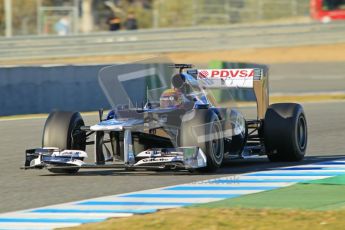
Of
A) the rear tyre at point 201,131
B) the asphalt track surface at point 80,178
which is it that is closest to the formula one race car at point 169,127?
the rear tyre at point 201,131

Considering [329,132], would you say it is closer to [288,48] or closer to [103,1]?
[288,48]

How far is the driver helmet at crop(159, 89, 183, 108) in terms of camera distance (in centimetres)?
1138

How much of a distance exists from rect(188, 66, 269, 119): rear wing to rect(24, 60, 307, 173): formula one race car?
12 mm

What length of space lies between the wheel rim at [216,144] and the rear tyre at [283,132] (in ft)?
3.42

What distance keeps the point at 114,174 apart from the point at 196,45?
27343 millimetres

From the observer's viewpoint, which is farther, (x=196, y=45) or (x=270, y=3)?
(x=270, y=3)

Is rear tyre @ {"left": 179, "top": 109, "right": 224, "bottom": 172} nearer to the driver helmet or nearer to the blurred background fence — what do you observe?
the driver helmet

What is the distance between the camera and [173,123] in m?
11.0

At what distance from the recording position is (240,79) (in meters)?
12.5

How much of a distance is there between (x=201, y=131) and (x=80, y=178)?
1.45 m

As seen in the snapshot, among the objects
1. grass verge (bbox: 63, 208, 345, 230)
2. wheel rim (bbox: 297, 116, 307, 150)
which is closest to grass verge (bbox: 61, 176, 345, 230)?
grass verge (bbox: 63, 208, 345, 230)

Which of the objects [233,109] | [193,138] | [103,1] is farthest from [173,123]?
[103,1]

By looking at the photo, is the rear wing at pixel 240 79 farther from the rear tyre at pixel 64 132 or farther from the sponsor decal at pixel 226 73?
the rear tyre at pixel 64 132

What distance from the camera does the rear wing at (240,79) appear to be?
40.3ft
